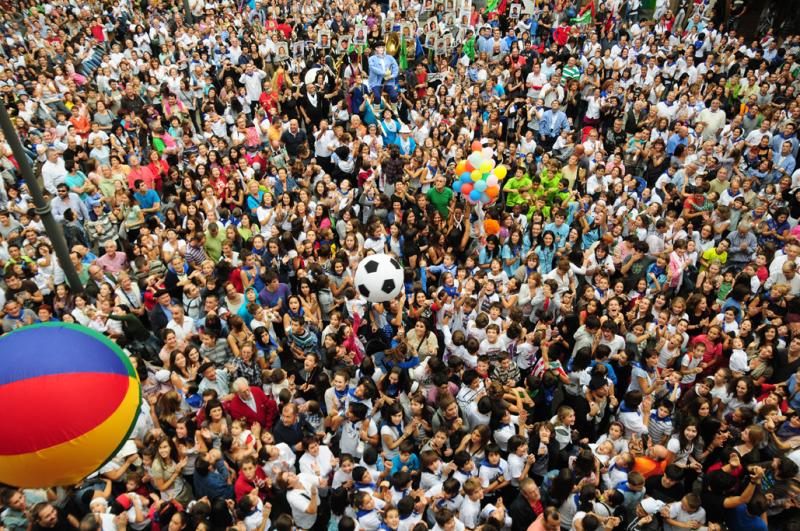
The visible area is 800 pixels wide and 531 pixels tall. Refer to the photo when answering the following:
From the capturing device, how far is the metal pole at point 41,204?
6719 mm

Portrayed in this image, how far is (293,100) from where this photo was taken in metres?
12.4

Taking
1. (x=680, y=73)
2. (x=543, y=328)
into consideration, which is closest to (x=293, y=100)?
(x=543, y=328)

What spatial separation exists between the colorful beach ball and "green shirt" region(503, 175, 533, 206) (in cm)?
684

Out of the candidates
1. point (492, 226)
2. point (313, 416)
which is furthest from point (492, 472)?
Result: point (492, 226)

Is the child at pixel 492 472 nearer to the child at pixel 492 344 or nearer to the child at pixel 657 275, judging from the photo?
the child at pixel 492 344

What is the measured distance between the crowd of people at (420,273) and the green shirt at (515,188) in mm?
98

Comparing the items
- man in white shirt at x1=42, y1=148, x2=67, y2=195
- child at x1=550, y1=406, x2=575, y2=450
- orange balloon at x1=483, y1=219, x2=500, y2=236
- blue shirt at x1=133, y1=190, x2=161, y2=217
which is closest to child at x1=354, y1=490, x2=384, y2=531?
child at x1=550, y1=406, x2=575, y2=450

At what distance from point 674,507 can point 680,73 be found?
11.5m

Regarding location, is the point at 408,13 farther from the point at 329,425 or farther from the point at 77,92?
the point at 329,425

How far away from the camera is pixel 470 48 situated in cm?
1516

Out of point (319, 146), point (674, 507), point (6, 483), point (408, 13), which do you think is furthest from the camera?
point (408, 13)

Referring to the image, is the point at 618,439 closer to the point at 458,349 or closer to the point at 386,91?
the point at 458,349

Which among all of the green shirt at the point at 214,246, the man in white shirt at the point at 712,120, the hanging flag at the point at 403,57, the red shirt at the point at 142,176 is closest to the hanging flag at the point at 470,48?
the hanging flag at the point at 403,57

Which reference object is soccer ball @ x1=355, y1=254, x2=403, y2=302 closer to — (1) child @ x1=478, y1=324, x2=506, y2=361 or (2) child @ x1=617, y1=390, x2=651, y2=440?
(1) child @ x1=478, y1=324, x2=506, y2=361
